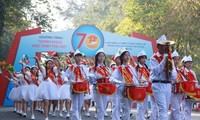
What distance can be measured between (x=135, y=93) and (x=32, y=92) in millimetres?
7785

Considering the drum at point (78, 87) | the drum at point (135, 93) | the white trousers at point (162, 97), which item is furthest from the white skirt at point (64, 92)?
the white trousers at point (162, 97)

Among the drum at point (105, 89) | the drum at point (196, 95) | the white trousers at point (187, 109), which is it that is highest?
the drum at point (105, 89)

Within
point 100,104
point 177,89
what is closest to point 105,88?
point 100,104

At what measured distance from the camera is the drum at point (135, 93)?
11.2 m

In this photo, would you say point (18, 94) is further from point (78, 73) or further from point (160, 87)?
point (160, 87)

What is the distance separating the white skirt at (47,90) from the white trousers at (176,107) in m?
5.03

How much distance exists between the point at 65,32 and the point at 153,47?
5.11 meters

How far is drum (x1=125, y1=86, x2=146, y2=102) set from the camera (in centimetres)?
1121

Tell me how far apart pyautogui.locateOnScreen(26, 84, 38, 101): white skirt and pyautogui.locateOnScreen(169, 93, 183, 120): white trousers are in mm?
6879

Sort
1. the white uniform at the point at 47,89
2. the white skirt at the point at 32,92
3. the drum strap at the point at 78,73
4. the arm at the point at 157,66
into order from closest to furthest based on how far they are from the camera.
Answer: the arm at the point at 157,66 < the drum strap at the point at 78,73 < the white uniform at the point at 47,89 < the white skirt at the point at 32,92

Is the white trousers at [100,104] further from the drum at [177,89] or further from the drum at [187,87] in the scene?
the drum at [187,87]

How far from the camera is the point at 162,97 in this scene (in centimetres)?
1065

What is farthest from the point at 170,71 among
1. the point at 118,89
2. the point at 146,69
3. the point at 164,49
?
the point at 146,69

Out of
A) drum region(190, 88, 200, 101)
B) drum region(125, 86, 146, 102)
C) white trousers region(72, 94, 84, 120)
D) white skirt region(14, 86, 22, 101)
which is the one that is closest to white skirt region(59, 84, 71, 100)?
white skirt region(14, 86, 22, 101)
